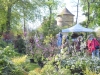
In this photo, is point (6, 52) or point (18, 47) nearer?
point (6, 52)

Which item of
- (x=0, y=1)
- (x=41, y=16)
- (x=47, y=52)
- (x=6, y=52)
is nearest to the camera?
(x=6, y=52)

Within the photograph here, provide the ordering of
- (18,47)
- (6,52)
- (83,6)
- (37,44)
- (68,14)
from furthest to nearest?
(68,14)
(83,6)
(18,47)
(37,44)
(6,52)

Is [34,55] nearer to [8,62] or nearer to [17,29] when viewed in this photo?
[8,62]

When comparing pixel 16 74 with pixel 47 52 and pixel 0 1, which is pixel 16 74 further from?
pixel 0 1

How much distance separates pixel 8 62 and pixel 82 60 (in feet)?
14.7

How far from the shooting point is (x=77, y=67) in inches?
394

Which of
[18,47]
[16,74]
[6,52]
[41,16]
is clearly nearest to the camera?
[16,74]

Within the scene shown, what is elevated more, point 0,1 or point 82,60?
point 0,1

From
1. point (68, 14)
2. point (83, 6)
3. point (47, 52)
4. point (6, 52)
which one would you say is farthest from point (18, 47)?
point (68, 14)

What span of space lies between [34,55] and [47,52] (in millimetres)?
1898

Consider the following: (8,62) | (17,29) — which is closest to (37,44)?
(8,62)

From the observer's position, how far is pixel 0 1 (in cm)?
2817

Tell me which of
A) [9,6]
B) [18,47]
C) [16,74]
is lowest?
[18,47]

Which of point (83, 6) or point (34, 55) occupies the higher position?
point (83, 6)
